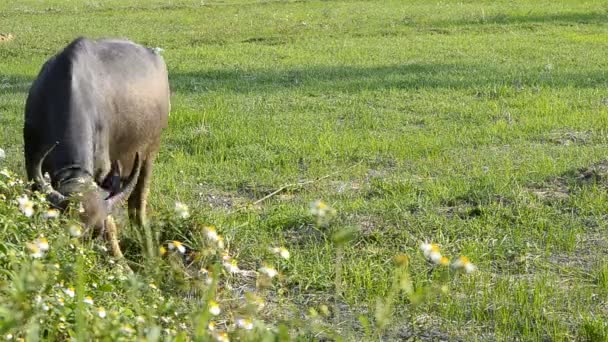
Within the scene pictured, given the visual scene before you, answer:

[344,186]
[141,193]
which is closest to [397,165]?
[344,186]

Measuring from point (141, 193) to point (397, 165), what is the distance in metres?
2.10

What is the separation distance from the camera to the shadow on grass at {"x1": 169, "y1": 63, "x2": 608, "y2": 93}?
11.0 meters

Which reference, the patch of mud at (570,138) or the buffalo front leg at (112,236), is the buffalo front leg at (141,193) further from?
the patch of mud at (570,138)

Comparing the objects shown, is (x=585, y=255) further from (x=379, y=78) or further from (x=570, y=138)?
(x=379, y=78)

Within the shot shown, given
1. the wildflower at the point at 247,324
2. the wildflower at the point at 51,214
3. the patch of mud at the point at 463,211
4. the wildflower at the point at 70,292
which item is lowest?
the patch of mud at the point at 463,211

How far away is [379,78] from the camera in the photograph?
38.0 ft

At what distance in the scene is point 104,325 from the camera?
276cm

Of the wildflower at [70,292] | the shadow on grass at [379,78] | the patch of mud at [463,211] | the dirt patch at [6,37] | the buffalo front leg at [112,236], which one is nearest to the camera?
the wildflower at [70,292]

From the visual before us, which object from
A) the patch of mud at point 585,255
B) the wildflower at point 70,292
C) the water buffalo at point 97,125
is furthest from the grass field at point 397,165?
the water buffalo at point 97,125

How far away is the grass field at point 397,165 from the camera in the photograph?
4840 millimetres

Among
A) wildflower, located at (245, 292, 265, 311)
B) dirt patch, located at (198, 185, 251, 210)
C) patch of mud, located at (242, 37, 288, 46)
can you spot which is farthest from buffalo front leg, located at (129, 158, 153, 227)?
patch of mud, located at (242, 37, 288, 46)

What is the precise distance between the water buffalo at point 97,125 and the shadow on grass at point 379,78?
4.31 m

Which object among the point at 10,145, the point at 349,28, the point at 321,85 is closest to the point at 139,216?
the point at 10,145

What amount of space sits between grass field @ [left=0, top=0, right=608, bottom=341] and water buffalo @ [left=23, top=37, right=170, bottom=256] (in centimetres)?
31
